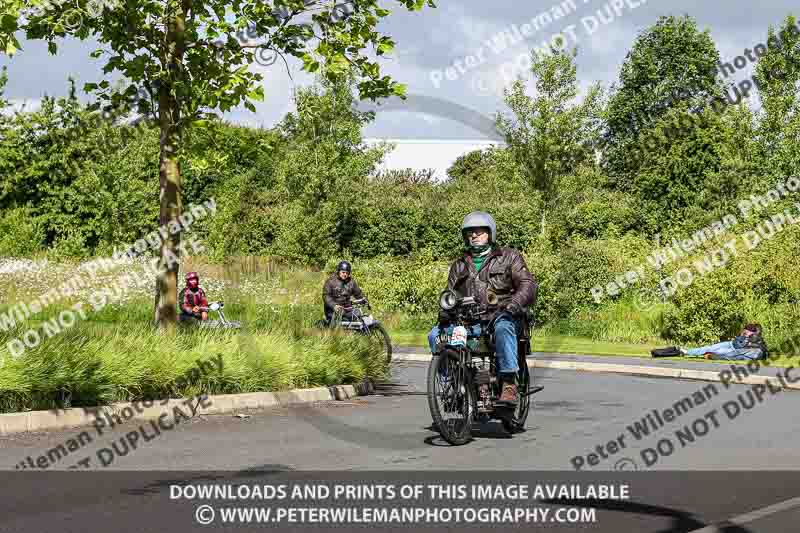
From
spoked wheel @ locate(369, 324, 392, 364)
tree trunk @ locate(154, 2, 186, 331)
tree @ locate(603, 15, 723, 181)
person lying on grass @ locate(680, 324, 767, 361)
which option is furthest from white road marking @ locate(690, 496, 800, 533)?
tree @ locate(603, 15, 723, 181)

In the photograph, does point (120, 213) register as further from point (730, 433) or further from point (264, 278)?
point (730, 433)

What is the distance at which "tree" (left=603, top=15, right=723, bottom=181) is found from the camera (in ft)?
202

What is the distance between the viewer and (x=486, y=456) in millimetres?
8867

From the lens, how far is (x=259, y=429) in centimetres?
1057

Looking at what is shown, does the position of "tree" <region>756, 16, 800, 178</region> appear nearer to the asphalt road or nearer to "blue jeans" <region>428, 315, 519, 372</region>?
the asphalt road

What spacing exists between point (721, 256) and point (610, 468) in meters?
20.0

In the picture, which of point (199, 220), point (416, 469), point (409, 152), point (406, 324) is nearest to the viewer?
point (416, 469)

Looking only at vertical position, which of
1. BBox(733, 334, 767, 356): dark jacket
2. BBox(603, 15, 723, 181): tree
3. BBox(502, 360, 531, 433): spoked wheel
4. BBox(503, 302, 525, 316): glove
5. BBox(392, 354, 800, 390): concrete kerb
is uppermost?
BBox(603, 15, 723, 181): tree

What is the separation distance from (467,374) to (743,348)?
14457 millimetres

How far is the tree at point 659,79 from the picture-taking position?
6172 centimetres

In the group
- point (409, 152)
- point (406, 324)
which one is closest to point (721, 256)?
point (406, 324)

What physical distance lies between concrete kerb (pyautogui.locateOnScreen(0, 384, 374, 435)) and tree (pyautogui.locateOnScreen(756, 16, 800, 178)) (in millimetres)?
26206

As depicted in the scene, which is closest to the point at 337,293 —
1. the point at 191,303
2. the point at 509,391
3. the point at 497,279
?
the point at 191,303

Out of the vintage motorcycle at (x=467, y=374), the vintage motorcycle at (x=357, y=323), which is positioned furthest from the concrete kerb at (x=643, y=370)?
the vintage motorcycle at (x=467, y=374)
